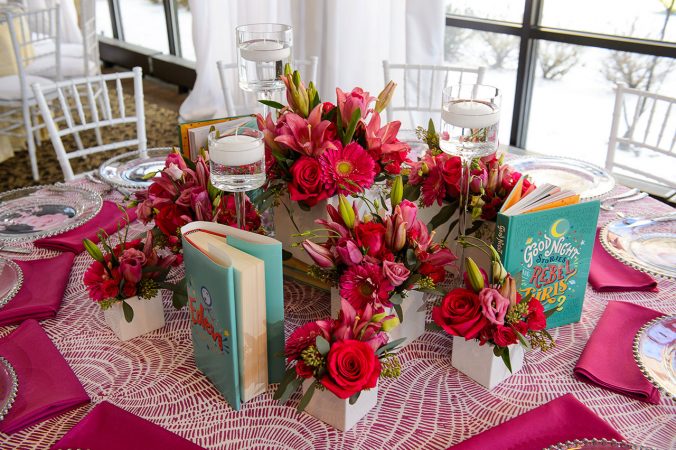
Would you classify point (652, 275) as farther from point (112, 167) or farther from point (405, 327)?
point (112, 167)

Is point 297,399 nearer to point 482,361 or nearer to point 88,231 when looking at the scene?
point 482,361

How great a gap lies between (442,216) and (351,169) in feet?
0.69

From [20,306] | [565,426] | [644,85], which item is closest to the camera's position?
[565,426]

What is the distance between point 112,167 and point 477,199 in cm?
98

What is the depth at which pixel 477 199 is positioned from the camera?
109 cm

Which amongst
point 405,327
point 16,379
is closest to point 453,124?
point 405,327

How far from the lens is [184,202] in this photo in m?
1.08


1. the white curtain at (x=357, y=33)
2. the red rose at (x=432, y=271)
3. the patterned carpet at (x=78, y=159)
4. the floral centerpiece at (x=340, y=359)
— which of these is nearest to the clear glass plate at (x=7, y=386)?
the floral centerpiece at (x=340, y=359)

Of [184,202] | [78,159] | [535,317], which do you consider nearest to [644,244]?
[535,317]

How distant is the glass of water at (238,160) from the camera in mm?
927

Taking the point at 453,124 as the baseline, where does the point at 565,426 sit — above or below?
below

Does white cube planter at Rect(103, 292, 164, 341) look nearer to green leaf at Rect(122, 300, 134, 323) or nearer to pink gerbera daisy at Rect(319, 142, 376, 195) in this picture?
green leaf at Rect(122, 300, 134, 323)

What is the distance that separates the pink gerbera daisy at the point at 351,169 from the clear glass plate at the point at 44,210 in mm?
649

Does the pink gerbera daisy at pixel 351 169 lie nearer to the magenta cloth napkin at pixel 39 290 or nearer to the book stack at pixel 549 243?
the book stack at pixel 549 243
